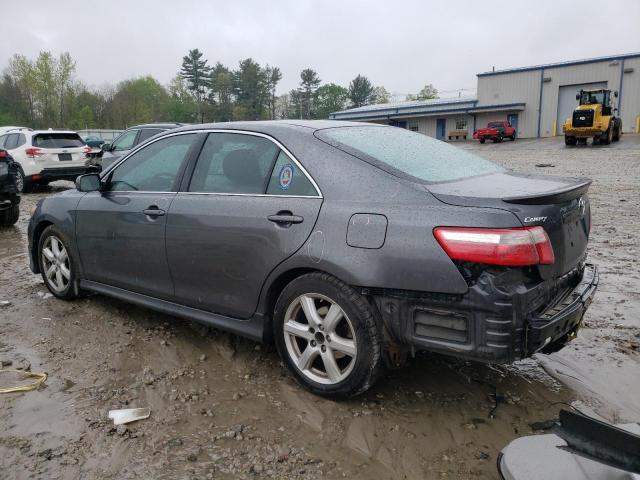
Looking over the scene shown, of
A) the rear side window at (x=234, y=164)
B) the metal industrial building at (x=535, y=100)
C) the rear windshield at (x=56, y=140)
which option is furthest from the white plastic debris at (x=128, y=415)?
the metal industrial building at (x=535, y=100)

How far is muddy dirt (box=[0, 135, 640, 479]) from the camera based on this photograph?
2619mm

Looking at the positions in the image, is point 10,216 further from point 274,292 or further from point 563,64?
point 563,64

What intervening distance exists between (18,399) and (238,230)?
1.67 m

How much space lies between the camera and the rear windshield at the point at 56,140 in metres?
13.8

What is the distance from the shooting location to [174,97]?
90188 mm

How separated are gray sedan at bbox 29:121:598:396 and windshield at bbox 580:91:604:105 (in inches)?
1084

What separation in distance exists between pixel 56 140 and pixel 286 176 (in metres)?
12.9

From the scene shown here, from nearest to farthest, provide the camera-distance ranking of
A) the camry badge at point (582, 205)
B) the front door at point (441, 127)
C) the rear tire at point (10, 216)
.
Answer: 1. the camry badge at point (582, 205)
2. the rear tire at point (10, 216)
3. the front door at point (441, 127)

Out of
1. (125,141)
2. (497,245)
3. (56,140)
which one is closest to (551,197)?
(497,245)

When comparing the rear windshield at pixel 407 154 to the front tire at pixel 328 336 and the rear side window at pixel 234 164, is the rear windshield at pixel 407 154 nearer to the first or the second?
the rear side window at pixel 234 164

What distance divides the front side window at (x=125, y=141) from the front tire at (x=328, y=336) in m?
10.6

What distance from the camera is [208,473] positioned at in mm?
2539

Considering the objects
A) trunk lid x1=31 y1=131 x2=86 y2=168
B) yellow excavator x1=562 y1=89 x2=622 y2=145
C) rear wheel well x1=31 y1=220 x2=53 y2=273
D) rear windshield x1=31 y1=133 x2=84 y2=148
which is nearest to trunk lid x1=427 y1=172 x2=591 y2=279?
rear wheel well x1=31 y1=220 x2=53 y2=273

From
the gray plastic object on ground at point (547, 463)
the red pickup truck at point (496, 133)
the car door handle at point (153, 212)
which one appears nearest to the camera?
the gray plastic object on ground at point (547, 463)
